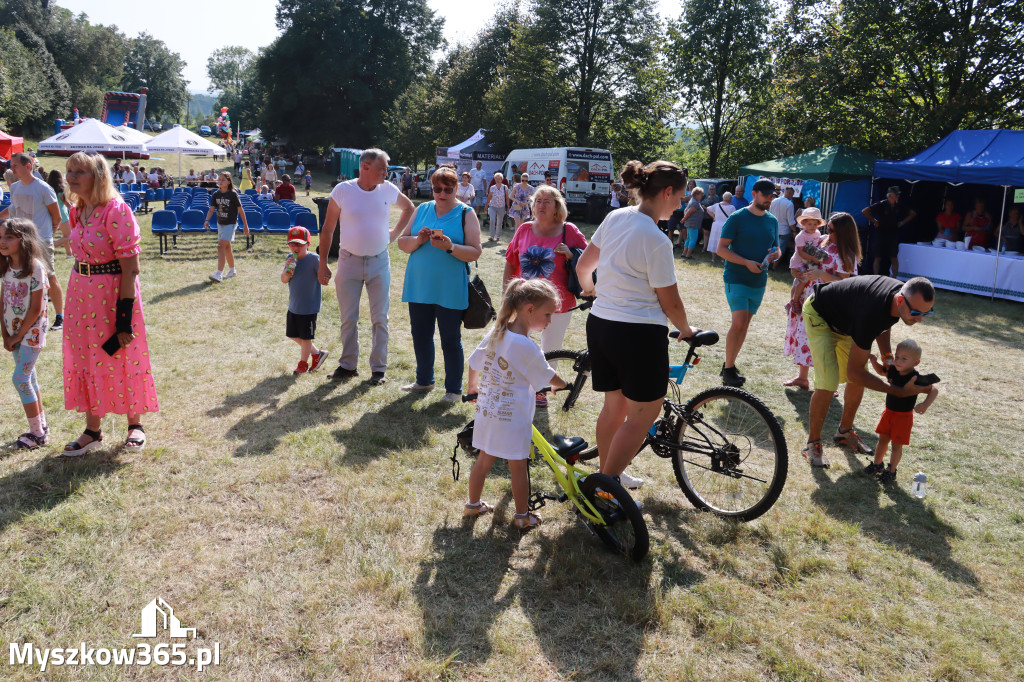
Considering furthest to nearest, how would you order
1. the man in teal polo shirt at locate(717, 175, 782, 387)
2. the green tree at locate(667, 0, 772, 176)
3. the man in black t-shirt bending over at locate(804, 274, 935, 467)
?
1. the green tree at locate(667, 0, 772, 176)
2. the man in teal polo shirt at locate(717, 175, 782, 387)
3. the man in black t-shirt bending over at locate(804, 274, 935, 467)

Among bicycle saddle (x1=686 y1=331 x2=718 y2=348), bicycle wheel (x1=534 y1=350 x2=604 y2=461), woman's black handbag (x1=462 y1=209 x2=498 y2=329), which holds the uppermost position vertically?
bicycle saddle (x1=686 y1=331 x2=718 y2=348)

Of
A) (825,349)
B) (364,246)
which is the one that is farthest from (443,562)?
(364,246)

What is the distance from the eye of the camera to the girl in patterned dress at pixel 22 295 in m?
4.21

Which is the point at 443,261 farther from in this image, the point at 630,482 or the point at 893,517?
the point at 893,517

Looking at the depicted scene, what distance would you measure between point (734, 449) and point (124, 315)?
357 centimetres

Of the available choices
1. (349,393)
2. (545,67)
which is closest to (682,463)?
(349,393)

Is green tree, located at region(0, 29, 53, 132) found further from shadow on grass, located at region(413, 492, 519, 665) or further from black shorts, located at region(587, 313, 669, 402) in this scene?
black shorts, located at region(587, 313, 669, 402)

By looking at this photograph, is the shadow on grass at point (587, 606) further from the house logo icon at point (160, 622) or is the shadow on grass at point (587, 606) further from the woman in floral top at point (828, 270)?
the woman in floral top at point (828, 270)

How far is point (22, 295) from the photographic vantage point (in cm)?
426

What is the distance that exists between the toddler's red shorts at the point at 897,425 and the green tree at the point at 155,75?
111m

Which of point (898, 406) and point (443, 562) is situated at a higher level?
point (898, 406)

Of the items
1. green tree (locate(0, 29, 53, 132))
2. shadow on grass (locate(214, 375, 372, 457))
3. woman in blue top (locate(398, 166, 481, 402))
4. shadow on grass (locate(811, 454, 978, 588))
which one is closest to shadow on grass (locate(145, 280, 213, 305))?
shadow on grass (locate(214, 375, 372, 457))

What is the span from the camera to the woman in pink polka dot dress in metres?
4.06

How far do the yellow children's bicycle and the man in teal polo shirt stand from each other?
3.18m
